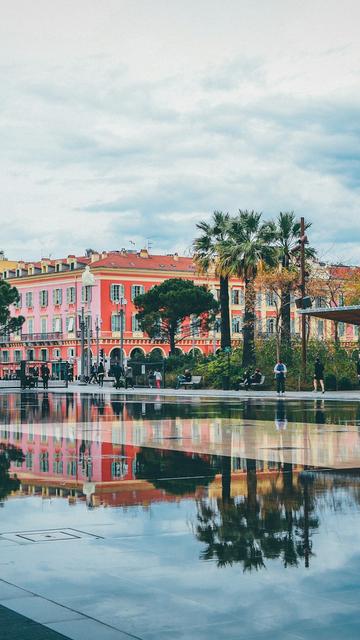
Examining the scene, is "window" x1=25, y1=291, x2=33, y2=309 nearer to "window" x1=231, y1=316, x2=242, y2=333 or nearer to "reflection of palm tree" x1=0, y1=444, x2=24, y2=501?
"window" x1=231, y1=316, x2=242, y2=333

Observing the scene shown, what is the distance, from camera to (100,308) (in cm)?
10931

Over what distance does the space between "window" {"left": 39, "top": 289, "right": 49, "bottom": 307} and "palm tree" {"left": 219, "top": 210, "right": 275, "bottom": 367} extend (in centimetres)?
5753

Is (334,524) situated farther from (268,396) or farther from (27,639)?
(268,396)

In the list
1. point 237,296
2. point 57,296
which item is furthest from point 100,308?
point 237,296

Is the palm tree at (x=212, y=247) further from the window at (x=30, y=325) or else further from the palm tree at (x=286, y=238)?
the window at (x=30, y=325)

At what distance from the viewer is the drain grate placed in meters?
9.70

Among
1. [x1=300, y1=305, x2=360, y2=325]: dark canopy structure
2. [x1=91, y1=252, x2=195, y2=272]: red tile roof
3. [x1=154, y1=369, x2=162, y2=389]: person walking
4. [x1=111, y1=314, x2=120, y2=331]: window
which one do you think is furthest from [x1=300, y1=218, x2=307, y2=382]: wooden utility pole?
[x1=111, y1=314, x2=120, y2=331]: window

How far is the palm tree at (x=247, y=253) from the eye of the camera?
59.2m

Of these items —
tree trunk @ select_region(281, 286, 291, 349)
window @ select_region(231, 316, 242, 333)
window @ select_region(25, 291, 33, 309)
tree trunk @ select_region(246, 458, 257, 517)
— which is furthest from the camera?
window @ select_region(25, 291, 33, 309)

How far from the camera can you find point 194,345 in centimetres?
10969

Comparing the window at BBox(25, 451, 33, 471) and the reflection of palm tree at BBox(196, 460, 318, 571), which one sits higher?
the window at BBox(25, 451, 33, 471)

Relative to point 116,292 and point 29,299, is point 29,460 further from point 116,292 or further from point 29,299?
point 29,299

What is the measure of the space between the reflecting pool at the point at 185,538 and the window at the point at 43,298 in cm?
9887

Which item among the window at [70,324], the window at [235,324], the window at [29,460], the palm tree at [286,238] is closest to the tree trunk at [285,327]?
the palm tree at [286,238]
